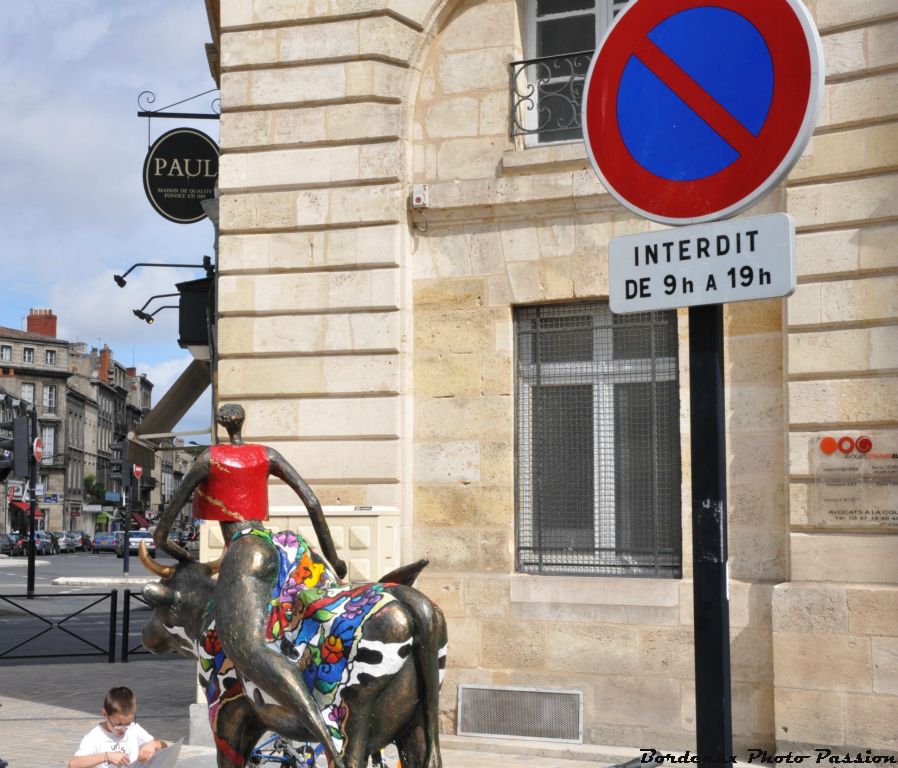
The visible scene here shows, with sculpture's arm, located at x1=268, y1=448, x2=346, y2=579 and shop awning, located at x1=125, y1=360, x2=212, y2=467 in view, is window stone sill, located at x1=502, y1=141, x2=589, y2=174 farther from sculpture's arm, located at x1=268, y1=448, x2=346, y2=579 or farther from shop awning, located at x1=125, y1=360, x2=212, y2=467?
shop awning, located at x1=125, y1=360, x2=212, y2=467

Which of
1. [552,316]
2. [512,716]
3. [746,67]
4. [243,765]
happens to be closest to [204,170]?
[552,316]

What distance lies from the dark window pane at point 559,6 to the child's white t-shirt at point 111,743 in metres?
6.45

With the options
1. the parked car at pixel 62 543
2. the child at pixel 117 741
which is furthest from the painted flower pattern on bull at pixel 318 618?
the parked car at pixel 62 543

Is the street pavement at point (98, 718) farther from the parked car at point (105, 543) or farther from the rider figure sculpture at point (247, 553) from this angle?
the parked car at point (105, 543)

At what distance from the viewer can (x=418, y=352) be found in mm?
10000

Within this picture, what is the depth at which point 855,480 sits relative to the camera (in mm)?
8328

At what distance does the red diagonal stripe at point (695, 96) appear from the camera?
3432 mm

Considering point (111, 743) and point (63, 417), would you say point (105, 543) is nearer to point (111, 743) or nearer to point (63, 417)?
point (63, 417)

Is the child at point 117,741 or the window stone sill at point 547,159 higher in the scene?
the window stone sill at point 547,159

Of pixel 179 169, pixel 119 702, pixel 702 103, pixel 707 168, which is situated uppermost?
pixel 179 169

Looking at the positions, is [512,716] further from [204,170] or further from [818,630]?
[204,170]

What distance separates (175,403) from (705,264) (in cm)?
1230

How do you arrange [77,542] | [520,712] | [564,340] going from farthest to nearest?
[77,542] < [564,340] < [520,712]

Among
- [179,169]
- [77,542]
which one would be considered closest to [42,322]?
[77,542]
